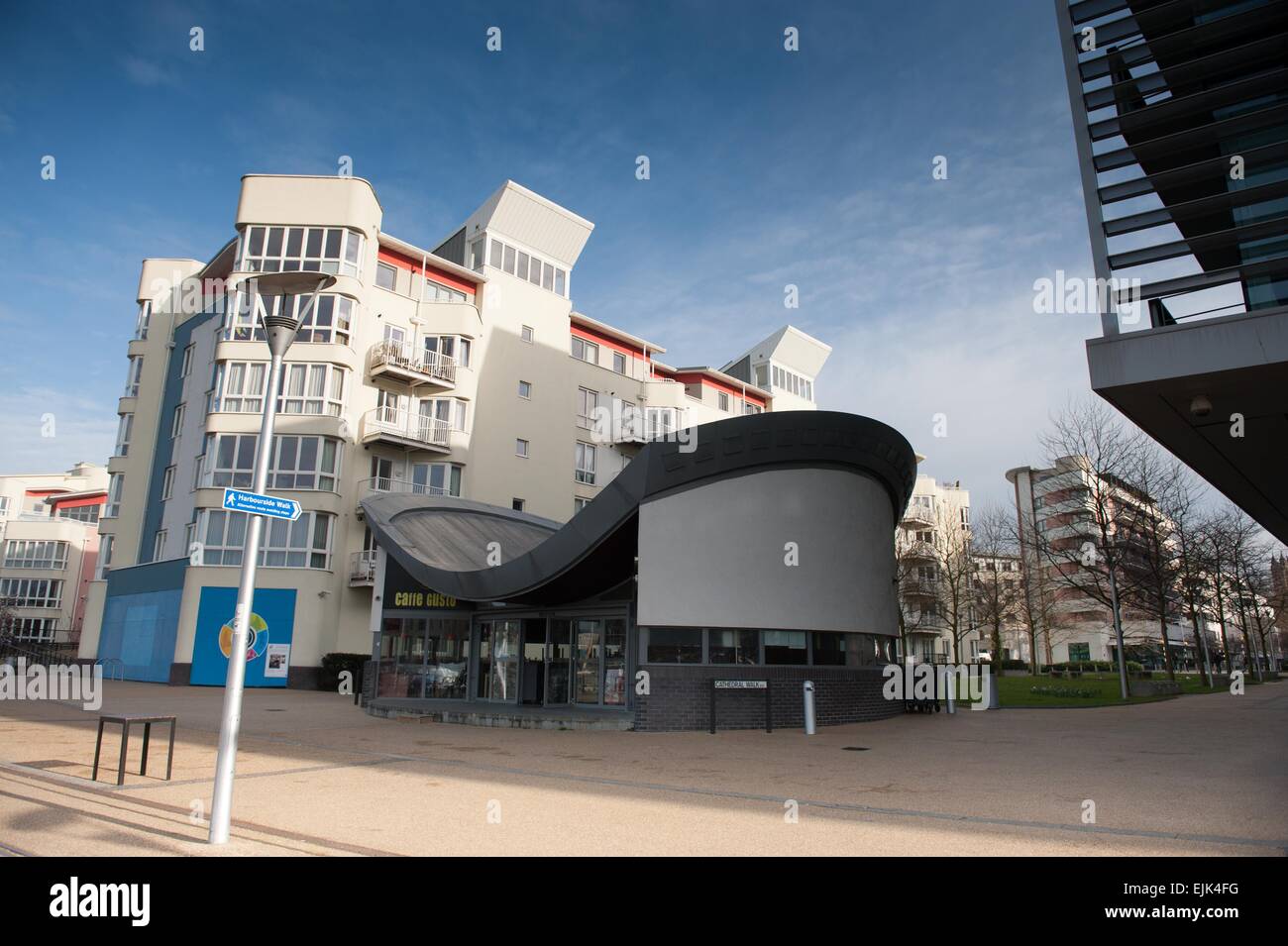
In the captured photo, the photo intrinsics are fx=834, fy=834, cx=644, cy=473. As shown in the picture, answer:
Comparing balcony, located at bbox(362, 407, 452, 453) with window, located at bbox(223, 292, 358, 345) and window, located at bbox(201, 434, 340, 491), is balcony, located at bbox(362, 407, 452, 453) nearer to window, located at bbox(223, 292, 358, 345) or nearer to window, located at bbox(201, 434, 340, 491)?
window, located at bbox(201, 434, 340, 491)

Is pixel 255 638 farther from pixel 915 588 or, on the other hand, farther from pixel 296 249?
pixel 915 588

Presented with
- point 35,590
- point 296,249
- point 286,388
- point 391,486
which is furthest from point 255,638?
point 35,590

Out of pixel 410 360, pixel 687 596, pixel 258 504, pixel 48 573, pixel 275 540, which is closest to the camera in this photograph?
pixel 258 504

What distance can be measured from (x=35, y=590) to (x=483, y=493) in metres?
46.0

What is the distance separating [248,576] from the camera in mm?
6684

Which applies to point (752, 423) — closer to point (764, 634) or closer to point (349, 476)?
point (764, 634)

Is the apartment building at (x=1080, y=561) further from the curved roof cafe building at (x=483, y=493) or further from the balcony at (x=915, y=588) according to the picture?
the curved roof cafe building at (x=483, y=493)

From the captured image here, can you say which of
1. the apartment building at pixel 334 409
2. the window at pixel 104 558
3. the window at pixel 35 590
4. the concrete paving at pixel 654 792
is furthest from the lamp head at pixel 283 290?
the window at pixel 35 590

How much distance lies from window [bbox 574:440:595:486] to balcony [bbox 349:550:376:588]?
1259cm

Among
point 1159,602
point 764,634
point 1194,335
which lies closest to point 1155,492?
point 1159,602

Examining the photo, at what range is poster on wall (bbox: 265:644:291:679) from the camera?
101 ft

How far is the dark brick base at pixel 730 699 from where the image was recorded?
15531mm

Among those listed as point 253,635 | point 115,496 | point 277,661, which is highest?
point 115,496

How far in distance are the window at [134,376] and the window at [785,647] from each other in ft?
120
